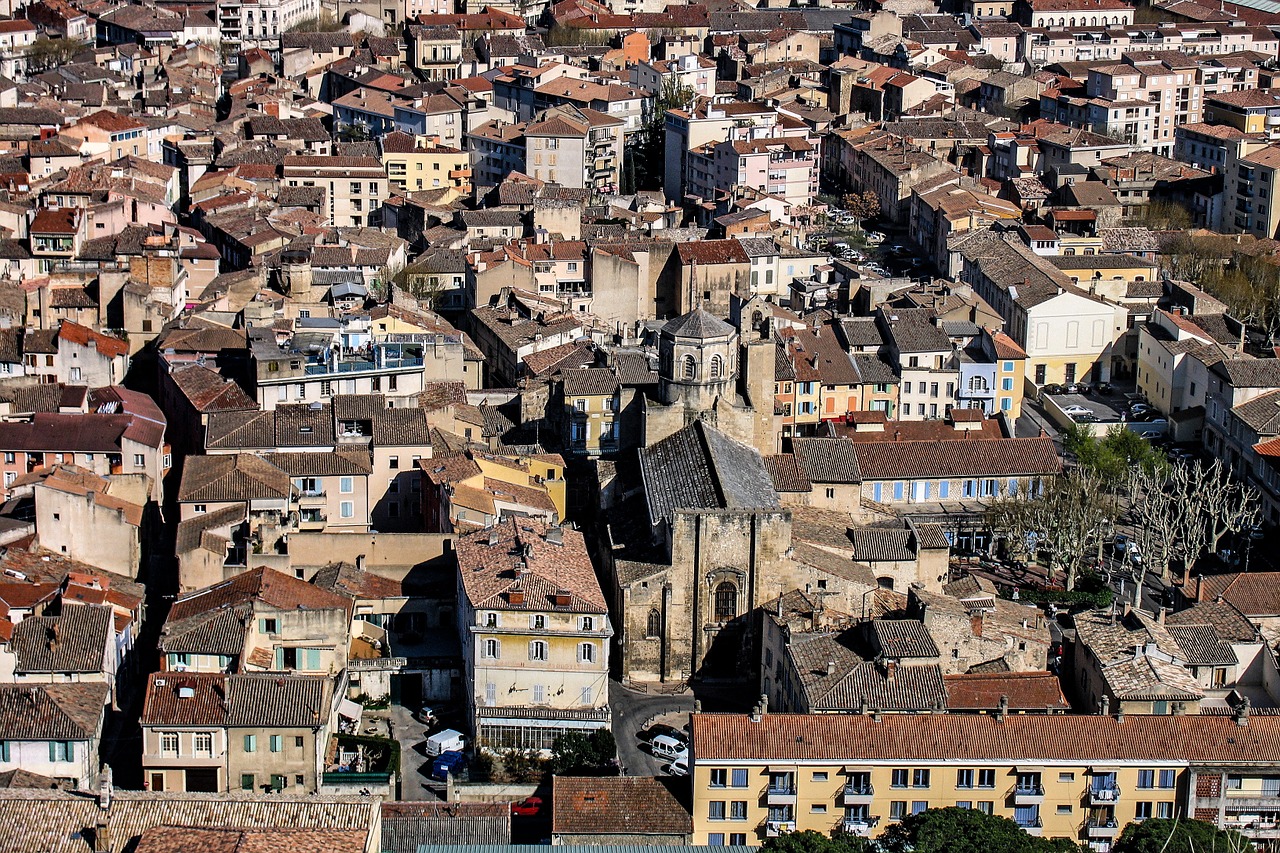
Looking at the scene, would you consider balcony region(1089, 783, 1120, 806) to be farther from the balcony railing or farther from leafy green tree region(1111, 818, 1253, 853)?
the balcony railing

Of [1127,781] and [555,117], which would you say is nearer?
[1127,781]

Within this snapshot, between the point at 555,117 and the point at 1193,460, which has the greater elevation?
the point at 555,117

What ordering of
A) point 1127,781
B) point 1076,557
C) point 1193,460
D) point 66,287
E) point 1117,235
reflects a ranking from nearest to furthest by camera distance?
1. point 1127,781
2. point 1076,557
3. point 1193,460
4. point 66,287
5. point 1117,235

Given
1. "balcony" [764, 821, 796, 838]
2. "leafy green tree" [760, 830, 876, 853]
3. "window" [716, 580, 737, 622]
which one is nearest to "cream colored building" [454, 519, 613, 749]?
"window" [716, 580, 737, 622]

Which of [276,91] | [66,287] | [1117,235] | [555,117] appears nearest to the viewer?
[66,287]

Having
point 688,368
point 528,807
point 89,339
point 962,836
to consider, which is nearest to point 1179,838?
point 962,836

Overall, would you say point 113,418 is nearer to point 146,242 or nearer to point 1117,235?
point 146,242

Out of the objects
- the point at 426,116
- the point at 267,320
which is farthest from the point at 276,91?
the point at 267,320

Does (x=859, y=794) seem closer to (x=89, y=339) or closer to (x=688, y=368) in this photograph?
(x=688, y=368)
